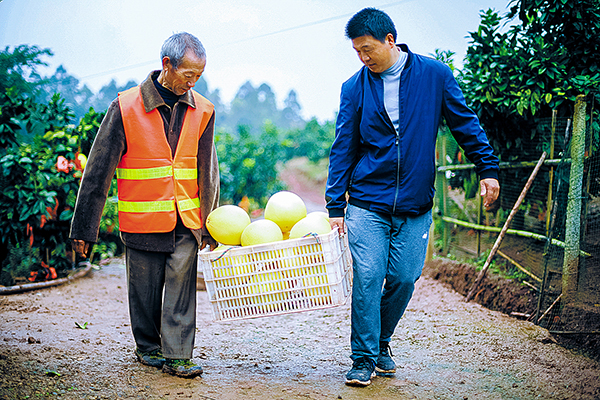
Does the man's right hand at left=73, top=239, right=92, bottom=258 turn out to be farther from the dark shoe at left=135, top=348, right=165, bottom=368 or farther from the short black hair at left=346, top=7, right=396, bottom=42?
the short black hair at left=346, top=7, right=396, bottom=42

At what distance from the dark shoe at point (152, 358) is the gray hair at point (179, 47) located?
1.75m

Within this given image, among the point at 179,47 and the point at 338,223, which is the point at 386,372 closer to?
the point at 338,223

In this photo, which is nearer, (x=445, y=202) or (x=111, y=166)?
(x=111, y=166)

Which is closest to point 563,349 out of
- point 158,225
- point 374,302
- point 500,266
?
point 374,302

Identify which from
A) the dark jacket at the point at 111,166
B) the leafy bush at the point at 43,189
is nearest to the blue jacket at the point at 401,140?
the dark jacket at the point at 111,166

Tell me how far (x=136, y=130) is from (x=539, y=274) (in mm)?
3680

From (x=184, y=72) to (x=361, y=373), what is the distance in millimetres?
1956

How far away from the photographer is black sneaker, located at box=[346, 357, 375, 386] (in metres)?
2.84

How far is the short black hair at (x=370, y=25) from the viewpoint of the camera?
108 inches

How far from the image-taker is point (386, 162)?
2822 millimetres

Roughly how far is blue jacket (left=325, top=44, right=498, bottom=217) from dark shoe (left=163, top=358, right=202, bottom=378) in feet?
3.97

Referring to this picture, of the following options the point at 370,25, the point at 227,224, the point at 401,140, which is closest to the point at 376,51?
the point at 370,25

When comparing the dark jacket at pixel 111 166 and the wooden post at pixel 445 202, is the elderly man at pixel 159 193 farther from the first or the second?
the wooden post at pixel 445 202

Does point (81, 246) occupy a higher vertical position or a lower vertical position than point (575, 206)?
lower
